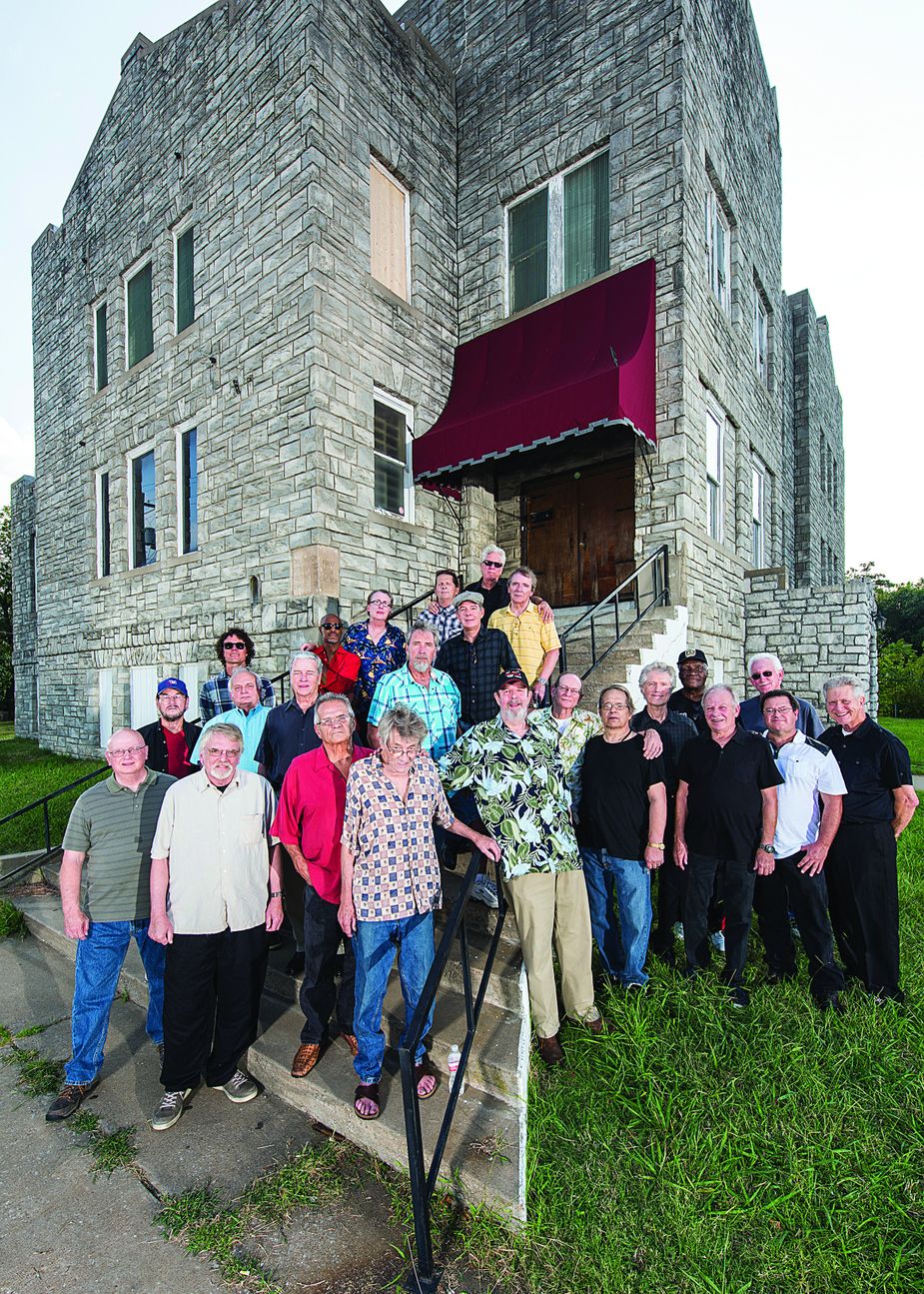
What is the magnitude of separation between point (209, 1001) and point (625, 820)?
2404mm

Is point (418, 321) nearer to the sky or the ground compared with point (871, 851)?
nearer to the sky

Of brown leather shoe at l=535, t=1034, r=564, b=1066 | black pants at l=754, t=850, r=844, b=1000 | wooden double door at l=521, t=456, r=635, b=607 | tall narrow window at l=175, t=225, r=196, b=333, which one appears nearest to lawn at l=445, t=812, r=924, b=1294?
brown leather shoe at l=535, t=1034, r=564, b=1066

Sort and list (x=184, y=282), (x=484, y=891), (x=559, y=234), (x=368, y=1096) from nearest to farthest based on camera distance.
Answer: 1. (x=368, y=1096)
2. (x=484, y=891)
3. (x=559, y=234)
4. (x=184, y=282)

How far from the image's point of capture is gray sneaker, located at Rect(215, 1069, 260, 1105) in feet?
10.7

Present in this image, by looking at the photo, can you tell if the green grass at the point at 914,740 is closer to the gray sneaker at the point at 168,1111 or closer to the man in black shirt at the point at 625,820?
the man in black shirt at the point at 625,820

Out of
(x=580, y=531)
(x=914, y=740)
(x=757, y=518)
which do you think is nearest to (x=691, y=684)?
(x=580, y=531)

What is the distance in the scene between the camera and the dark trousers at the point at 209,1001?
3143 millimetres

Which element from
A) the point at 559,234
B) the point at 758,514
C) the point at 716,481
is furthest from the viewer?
the point at 758,514

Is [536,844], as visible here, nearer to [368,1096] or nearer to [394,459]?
[368,1096]

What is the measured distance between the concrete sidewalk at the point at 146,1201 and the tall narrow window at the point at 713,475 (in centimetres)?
885

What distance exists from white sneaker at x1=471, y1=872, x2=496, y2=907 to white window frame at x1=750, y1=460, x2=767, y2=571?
9800mm

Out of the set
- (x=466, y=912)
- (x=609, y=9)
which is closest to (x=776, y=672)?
(x=466, y=912)

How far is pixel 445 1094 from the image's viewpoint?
10.0ft

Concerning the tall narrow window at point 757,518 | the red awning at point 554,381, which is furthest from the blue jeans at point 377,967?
the tall narrow window at point 757,518
